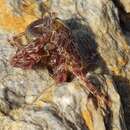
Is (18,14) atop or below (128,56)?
atop

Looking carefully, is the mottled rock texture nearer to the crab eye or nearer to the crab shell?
the crab shell

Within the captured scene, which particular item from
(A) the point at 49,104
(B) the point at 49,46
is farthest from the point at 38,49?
(A) the point at 49,104

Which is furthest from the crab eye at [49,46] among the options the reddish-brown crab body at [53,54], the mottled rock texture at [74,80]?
the mottled rock texture at [74,80]

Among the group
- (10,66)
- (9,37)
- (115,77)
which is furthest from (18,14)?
(115,77)

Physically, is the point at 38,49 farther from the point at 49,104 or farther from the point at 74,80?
the point at 49,104

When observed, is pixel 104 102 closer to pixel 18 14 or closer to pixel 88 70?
pixel 88 70
